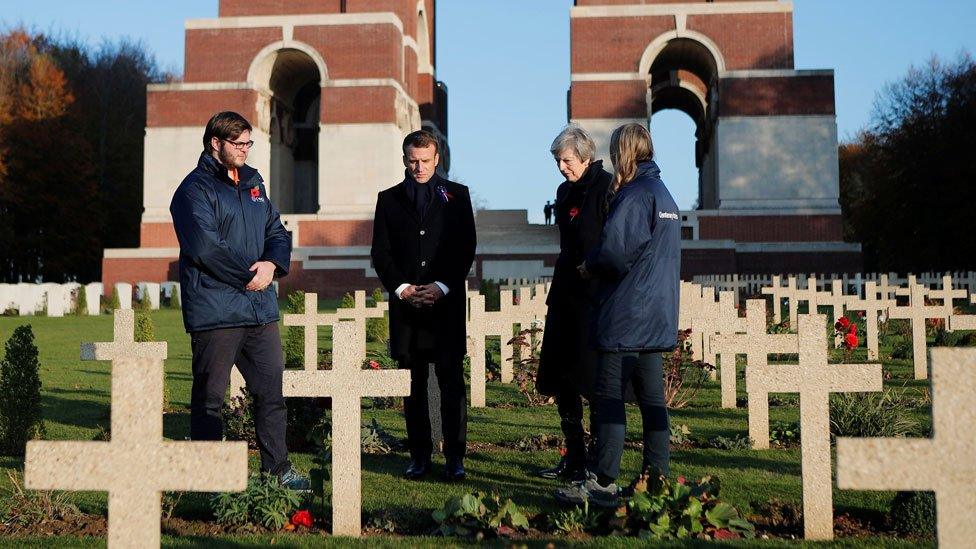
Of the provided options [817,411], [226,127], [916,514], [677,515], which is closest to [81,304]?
[226,127]

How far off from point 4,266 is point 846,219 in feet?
119

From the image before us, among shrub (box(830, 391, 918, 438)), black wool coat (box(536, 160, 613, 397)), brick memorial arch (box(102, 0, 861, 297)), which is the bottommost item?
shrub (box(830, 391, 918, 438))

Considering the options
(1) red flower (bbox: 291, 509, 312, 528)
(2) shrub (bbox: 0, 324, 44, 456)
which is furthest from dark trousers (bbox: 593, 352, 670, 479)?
(2) shrub (bbox: 0, 324, 44, 456)

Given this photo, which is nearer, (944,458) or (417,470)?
(944,458)

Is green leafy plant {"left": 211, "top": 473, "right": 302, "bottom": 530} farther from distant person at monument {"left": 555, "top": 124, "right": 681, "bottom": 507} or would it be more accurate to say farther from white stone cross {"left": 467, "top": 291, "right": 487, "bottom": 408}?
white stone cross {"left": 467, "top": 291, "right": 487, "bottom": 408}

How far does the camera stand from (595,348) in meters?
4.38

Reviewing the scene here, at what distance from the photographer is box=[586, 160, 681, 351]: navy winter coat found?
4285 mm

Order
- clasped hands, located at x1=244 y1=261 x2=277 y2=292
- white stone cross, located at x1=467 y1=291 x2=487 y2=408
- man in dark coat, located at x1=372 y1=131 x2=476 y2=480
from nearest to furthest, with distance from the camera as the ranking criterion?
clasped hands, located at x1=244 y1=261 x2=277 y2=292 < man in dark coat, located at x1=372 y1=131 x2=476 y2=480 < white stone cross, located at x1=467 y1=291 x2=487 y2=408

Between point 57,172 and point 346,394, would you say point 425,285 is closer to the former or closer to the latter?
point 346,394

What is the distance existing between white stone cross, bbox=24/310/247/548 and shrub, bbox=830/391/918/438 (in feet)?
12.3

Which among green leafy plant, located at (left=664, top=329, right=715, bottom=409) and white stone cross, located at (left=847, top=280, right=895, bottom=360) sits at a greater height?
white stone cross, located at (left=847, top=280, right=895, bottom=360)

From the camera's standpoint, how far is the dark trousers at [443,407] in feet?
17.0

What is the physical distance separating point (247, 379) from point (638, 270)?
6.11ft

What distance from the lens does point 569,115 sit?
105 feet
